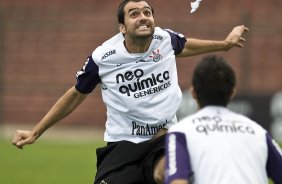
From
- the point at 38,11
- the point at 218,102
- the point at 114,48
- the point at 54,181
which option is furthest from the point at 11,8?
the point at 218,102

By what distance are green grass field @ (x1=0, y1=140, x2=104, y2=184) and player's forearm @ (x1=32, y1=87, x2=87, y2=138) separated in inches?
181

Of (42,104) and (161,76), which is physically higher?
(161,76)

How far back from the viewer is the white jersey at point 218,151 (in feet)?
17.7

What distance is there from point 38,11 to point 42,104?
225 cm

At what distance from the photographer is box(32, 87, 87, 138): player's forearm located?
7664 millimetres

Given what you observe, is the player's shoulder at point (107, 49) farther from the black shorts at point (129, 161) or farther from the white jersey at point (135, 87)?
the black shorts at point (129, 161)

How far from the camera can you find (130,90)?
7566mm

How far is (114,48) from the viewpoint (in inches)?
304

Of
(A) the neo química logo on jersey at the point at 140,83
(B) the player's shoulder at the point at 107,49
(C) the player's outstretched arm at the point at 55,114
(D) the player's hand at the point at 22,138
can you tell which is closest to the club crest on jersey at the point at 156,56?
(A) the neo química logo on jersey at the point at 140,83

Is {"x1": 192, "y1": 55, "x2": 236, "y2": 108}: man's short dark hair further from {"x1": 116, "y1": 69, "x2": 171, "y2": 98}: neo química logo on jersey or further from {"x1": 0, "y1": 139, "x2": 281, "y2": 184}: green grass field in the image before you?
{"x1": 0, "y1": 139, "x2": 281, "y2": 184}: green grass field

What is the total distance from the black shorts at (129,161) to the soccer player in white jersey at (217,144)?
1.67 metres

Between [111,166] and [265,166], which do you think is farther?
[111,166]

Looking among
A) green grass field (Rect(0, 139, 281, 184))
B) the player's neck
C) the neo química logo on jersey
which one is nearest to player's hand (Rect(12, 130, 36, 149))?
the neo química logo on jersey

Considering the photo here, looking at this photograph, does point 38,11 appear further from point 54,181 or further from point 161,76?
point 161,76
